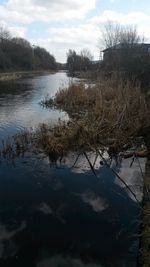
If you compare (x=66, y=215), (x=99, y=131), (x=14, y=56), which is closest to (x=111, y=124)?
(x=99, y=131)

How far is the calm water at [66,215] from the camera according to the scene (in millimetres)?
4891

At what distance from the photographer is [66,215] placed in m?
6.10

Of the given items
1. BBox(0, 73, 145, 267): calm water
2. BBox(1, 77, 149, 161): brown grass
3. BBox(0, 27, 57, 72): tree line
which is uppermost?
BBox(0, 27, 57, 72): tree line

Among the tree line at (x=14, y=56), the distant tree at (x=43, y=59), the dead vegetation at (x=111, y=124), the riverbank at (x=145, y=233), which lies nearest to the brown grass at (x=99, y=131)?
the dead vegetation at (x=111, y=124)

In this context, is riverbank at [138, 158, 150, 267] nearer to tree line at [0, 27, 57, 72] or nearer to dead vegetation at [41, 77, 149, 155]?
dead vegetation at [41, 77, 149, 155]

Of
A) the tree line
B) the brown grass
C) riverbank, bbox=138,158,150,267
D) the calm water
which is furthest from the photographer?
the tree line

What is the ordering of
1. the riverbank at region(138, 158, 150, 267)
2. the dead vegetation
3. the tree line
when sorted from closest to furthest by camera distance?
the riverbank at region(138, 158, 150, 267)
the dead vegetation
the tree line

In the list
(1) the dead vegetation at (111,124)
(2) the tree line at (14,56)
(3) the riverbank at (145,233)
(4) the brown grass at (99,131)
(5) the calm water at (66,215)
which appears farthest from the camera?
(2) the tree line at (14,56)

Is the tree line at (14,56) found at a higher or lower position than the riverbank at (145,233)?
higher

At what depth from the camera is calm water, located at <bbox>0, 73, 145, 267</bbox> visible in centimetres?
489

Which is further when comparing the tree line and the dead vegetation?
the tree line

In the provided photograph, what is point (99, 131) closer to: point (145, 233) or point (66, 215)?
point (66, 215)

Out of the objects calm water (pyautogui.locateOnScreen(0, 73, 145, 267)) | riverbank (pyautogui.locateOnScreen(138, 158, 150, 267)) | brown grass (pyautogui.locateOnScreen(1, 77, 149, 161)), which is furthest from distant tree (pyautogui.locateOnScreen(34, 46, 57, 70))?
riverbank (pyautogui.locateOnScreen(138, 158, 150, 267))

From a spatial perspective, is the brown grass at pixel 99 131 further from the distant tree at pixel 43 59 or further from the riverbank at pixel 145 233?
the distant tree at pixel 43 59
